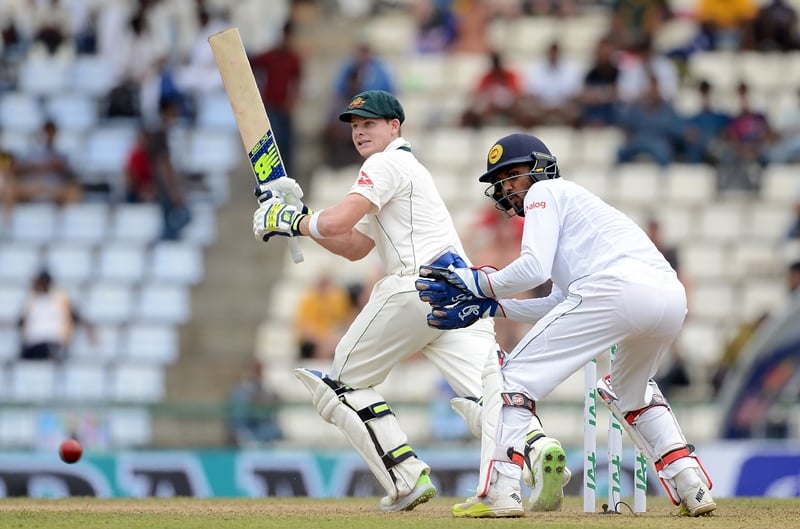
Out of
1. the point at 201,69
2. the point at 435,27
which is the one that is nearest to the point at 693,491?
the point at 435,27

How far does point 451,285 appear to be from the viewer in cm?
708

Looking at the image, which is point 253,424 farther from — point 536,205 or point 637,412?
point 536,205

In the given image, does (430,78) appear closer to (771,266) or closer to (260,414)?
(771,266)

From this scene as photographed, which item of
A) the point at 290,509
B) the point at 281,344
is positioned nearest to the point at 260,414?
the point at 281,344

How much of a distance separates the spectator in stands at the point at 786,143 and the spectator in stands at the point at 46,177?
746 cm

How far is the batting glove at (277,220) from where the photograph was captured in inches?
303

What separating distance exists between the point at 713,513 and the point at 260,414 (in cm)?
527

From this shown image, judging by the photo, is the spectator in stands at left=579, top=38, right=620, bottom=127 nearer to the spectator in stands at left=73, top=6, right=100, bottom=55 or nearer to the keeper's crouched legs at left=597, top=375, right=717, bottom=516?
the spectator in stands at left=73, top=6, right=100, bottom=55

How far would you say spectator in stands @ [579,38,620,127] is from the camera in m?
15.9

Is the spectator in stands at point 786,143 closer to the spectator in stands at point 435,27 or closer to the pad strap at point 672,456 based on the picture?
the spectator in stands at point 435,27

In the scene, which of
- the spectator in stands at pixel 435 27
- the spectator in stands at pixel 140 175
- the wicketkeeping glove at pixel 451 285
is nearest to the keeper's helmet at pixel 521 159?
the wicketkeeping glove at pixel 451 285

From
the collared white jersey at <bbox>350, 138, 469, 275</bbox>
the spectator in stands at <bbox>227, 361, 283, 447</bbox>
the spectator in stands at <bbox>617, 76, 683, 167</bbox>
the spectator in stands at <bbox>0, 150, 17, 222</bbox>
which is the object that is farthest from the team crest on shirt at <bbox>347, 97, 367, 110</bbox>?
the spectator in stands at <bbox>0, 150, 17, 222</bbox>

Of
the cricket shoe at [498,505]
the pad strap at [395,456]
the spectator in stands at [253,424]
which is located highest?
the pad strap at [395,456]

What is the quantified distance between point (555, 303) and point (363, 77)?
937cm
